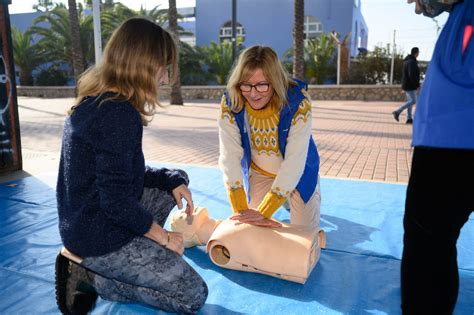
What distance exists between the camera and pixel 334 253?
290 cm

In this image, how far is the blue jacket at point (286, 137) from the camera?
2.79m

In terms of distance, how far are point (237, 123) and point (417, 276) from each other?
66.4 inches

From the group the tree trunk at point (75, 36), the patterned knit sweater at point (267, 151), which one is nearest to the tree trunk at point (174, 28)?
the tree trunk at point (75, 36)

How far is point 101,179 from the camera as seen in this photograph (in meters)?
1.76

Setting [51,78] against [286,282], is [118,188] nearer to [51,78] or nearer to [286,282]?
[286,282]

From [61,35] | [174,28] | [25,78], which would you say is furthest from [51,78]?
[174,28]

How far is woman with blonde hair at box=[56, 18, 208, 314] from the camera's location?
1775 millimetres

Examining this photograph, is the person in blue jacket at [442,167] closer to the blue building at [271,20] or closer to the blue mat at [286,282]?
the blue mat at [286,282]

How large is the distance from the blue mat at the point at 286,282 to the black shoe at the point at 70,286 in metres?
0.11

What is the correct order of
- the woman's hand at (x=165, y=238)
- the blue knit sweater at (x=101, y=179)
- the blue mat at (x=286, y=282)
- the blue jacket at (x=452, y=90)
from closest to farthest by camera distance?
the blue jacket at (x=452, y=90) → the blue knit sweater at (x=101, y=179) → the woman's hand at (x=165, y=238) → the blue mat at (x=286, y=282)

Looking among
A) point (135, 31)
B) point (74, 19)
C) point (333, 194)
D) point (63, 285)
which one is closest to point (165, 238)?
point (63, 285)

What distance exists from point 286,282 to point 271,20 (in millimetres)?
25654

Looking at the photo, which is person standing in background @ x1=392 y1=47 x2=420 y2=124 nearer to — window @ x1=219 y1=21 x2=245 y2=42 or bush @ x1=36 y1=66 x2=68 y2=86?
window @ x1=219 y1=21 x2=245 y2=42

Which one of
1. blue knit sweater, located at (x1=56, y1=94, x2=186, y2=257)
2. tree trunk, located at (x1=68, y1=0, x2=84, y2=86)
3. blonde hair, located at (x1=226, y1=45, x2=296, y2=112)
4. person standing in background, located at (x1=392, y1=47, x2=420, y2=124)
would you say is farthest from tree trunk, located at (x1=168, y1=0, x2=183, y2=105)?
blue knit sweater, located at (x1=56, y1=94, x2=186, y2=257)
